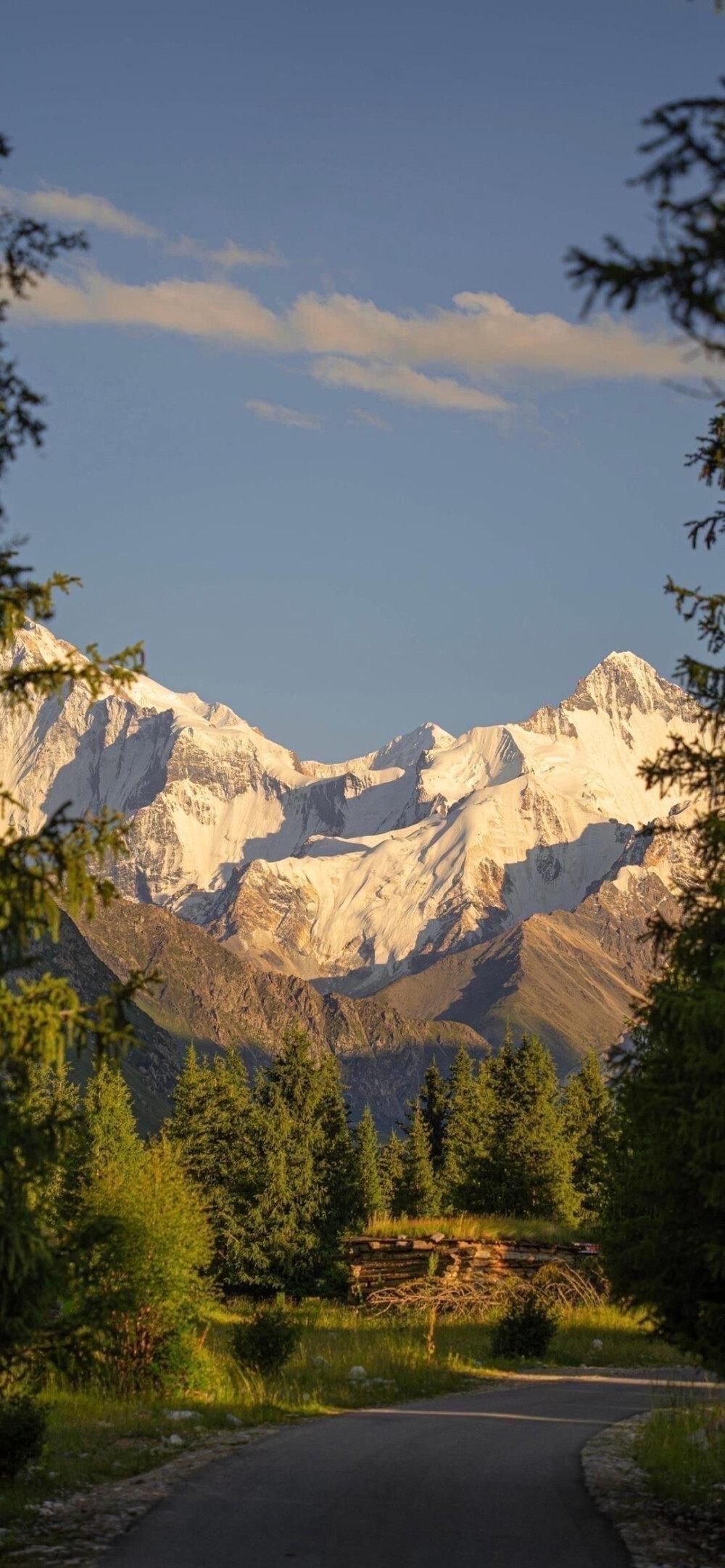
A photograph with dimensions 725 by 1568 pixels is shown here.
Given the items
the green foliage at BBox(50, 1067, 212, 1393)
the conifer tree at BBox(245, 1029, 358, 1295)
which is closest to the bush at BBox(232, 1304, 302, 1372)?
the green foliage at BBox(50, 1067, 212, 1393)

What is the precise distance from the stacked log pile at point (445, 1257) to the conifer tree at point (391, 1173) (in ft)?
166

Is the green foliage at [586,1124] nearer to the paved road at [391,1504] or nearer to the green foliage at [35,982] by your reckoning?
the paved road at [391,1504]

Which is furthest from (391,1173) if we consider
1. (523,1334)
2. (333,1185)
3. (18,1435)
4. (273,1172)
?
(18,1435)

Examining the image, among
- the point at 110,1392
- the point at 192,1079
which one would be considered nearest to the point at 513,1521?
the point at 110,1392

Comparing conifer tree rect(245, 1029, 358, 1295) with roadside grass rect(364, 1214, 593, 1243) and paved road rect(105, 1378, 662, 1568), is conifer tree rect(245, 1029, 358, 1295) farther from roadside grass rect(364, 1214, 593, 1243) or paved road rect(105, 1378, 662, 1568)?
paved road rect(105, 1378, 662, 1568)

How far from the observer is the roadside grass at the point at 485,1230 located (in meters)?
43.9

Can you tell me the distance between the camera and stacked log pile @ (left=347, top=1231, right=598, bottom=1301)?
43375 millimetres

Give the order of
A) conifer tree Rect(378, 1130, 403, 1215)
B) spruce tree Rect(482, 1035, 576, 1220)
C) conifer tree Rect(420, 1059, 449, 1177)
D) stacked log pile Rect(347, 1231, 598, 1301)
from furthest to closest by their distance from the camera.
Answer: conifer tree Rect(378, 1130, 403, 1215) < conifer tree Rect(420, 1059, 449, 1177) < spruce tree Rect(482, 1035, 576, 1220) < stacked log pile Rect(347, 1231, 598, 1301)

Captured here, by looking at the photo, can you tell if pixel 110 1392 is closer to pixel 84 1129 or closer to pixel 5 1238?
pixel 84 1129

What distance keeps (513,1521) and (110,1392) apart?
470 inches

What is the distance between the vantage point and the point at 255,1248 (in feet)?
203

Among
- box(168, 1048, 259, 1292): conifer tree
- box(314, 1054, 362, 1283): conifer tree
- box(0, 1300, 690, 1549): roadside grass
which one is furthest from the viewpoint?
box(314, 1054, 362, 1283): conifer tree

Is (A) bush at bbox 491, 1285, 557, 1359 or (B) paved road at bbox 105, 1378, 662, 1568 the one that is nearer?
(B) paved road at bbox 105, 1378, 662, 1568

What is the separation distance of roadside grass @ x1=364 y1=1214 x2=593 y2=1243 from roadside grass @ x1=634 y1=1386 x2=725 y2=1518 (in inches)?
893
